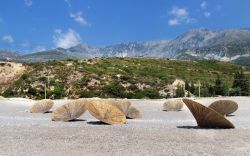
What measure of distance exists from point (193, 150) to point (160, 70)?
A: 273 ft

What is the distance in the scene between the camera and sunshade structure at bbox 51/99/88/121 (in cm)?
2103

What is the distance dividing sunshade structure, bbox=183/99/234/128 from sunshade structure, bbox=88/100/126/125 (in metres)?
2.88

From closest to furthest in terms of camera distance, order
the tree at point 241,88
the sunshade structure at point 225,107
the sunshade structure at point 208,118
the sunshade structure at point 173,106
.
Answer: the sunshade structure at point 208,118
the sunshade structure at point 225,107
the sunshade structure at point 173,106
the tree at point 241,88

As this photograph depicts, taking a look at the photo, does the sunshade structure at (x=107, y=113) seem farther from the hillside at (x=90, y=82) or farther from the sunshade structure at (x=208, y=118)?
the hillside at (x=90, y=82)

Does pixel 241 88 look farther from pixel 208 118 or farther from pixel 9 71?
pixel 9 71

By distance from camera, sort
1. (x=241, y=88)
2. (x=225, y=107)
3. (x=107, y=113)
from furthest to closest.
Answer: (x=241, y=88)
(x=225, y=107)
(x=107, y=113)

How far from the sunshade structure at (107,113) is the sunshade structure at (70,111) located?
1655mm

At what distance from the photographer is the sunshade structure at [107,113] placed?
62.8ft

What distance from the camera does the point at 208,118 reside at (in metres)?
17.7

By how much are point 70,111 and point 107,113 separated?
2431mm

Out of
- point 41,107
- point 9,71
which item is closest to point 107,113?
point 41,107

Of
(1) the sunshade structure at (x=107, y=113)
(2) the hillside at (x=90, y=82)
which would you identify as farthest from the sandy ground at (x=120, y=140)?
(2) the hillside at (x=90, y=82)

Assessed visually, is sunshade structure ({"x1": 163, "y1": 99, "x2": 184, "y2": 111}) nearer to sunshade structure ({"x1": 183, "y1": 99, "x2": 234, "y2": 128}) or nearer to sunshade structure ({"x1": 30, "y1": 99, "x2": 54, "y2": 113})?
sunshade structure ({"x1": 30, "y1": 99, "x2": 54, "y2": 113})

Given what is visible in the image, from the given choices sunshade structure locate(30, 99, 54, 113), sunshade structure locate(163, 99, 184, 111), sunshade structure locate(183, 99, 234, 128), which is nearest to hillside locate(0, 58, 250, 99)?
sunshade structure locate(163, 99, 184, 111)
